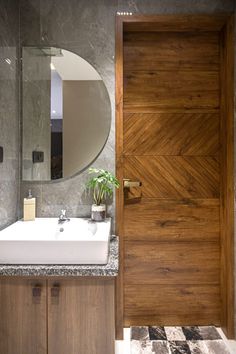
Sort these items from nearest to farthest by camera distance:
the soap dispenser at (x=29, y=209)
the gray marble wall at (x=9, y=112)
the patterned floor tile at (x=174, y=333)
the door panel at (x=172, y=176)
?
the gray marble wall at (x=9, y=112)
the soap dispenser at (x=29, y=209)
the patterned floor tile at (x=174, y=333)
the door panel at (x=172, y=176)

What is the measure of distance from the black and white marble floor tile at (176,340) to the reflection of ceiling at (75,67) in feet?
6.11

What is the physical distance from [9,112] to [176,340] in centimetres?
193

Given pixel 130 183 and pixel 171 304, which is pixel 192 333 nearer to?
pixel 171 304

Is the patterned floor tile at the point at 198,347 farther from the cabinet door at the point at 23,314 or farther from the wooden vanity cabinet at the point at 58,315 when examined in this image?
the cabinet door at the point at 23,314

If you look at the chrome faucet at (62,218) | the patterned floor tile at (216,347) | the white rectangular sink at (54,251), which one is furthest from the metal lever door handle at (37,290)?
the patterned floor tile at (216,347)

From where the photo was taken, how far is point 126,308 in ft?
6.26

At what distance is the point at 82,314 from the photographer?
1.19m

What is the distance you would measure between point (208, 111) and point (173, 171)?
526 mm

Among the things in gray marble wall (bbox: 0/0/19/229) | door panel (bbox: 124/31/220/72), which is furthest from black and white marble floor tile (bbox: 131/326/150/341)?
door panel (bbox: 124/31/220/72)

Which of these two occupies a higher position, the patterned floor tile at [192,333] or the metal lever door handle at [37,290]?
the metal lever door handle at [37,290]

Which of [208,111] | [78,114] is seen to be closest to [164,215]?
[208,111]

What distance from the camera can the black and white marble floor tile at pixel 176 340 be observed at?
5.50ft

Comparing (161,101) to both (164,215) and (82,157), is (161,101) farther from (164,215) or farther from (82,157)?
(164,215)

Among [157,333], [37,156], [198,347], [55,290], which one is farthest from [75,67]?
[198,347]
